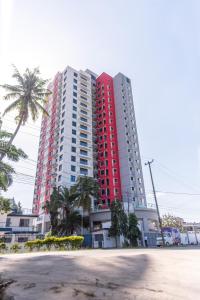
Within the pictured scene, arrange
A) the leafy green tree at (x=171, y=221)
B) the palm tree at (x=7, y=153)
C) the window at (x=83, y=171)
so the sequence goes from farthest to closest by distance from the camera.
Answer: the leafy green tree at (x=171, y=221)
the window at (x=83, y=171)
the palm tree at (x=7, y=153)

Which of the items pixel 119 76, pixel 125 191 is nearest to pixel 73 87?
pixel 119 76

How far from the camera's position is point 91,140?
2795 inches

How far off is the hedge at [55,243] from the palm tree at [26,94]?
49.0 ft

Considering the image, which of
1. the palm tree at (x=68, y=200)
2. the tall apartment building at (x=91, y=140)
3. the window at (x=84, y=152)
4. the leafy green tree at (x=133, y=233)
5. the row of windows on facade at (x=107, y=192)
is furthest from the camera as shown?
the window at (x=84, y=152)

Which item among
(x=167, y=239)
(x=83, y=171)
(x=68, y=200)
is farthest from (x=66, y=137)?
(x=167, y=239)

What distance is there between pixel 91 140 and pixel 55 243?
46.7 metres

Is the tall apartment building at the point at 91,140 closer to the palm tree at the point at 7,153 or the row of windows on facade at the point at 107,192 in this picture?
the row of windows on facade at the point at 107,192

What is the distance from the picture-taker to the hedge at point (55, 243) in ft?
86.0

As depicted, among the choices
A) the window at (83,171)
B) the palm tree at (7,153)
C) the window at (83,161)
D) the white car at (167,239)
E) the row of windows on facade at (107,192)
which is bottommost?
the white car at (167,239)

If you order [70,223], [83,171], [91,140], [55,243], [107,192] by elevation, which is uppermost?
[91,140]

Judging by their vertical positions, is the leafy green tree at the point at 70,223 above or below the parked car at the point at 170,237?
above

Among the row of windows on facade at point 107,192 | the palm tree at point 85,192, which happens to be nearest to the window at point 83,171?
the row of windows on facade at point 107,192

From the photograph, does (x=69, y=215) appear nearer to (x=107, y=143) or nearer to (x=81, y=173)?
(x=81, y=173)

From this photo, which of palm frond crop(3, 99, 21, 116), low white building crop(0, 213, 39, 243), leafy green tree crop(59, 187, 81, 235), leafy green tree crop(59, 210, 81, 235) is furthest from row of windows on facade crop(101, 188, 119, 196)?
palm frond crop(3, 99, 21, 116)
